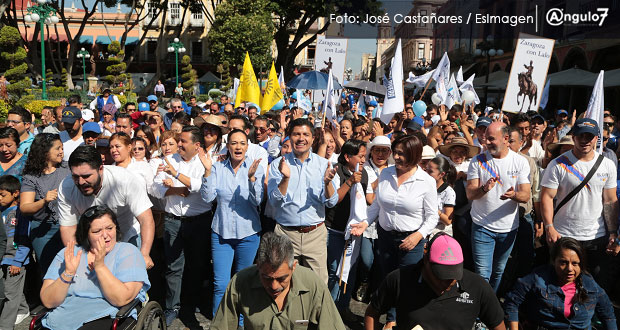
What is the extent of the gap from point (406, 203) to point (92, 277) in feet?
7.88

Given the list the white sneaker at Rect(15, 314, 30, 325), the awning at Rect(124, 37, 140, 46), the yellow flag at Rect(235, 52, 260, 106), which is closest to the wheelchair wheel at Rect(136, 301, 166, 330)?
the white sneaker at Rect(15, 314, 30, 325)

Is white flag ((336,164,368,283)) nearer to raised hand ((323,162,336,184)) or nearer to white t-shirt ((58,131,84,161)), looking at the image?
raised hand ((323,162,336,184))

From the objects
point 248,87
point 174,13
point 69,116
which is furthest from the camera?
point 174,13

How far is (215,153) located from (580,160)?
3.36 meters

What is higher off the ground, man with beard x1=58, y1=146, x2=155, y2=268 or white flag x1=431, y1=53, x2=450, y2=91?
white flag x1=431, y1=53, x2=450, y2=91

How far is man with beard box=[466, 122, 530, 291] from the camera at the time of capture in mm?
4820

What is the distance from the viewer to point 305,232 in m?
4.52

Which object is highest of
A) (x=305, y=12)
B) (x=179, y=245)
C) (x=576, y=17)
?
(x=305, y=12)

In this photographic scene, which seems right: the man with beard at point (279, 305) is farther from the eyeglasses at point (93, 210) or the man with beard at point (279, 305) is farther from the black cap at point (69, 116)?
the black cap at point (69, 116)

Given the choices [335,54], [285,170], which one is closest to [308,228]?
[285,170]

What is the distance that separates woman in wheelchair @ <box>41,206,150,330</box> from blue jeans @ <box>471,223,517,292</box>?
2876 millimetres

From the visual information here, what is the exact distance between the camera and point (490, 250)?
490 cm

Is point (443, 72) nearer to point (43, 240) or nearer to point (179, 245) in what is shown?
point (179, 245)

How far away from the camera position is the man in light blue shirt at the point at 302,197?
4461 millimetres
